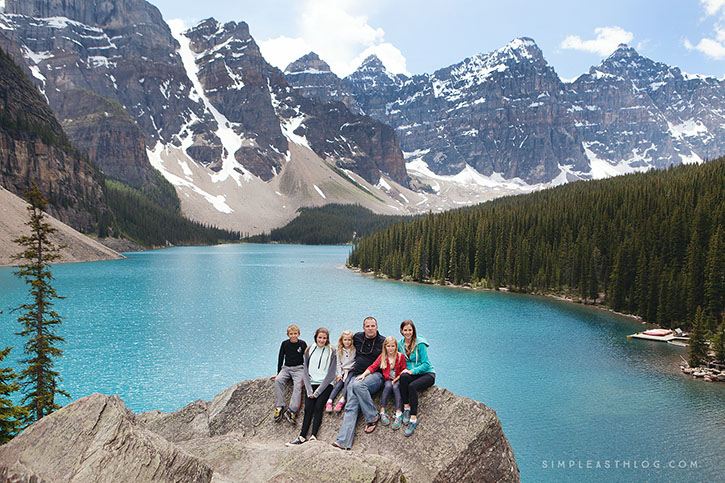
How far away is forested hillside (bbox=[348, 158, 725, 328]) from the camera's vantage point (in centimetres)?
3869

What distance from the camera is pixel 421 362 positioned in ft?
32.9

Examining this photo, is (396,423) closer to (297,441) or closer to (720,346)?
(297,441)

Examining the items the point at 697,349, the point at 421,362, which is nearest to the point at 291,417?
the point at 421,362

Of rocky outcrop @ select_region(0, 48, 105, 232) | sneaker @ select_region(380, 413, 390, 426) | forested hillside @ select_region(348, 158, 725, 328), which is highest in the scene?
rocky outcrop @ select_region(0, 48, 105, 232)

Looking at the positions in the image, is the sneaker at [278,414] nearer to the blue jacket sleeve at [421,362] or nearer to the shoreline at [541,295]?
the blue jacket sleeve at [421,362]

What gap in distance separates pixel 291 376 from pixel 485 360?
19902mm

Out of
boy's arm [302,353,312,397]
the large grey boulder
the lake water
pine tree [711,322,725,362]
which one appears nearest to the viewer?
the large grey boulder

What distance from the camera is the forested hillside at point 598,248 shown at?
38.7m

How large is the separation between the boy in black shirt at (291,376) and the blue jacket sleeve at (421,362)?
8.18 feet

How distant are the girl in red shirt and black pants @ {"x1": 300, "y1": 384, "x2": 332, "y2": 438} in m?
0.87

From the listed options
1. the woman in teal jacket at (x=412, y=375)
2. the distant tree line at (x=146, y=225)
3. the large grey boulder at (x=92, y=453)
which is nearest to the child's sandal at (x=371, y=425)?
the woman in teal jacket at (x=412, y=375)

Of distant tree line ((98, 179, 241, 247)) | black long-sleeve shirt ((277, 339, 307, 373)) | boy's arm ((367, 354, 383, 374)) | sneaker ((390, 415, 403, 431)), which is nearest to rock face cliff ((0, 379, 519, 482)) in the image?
sneaker ((390, 415, 403, 431))

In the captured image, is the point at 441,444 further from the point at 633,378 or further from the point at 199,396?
the point at 633,378

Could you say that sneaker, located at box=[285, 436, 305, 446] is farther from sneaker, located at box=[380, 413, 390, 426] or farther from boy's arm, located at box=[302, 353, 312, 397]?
sneaker, located at box=[380, 413, 390, 426]
